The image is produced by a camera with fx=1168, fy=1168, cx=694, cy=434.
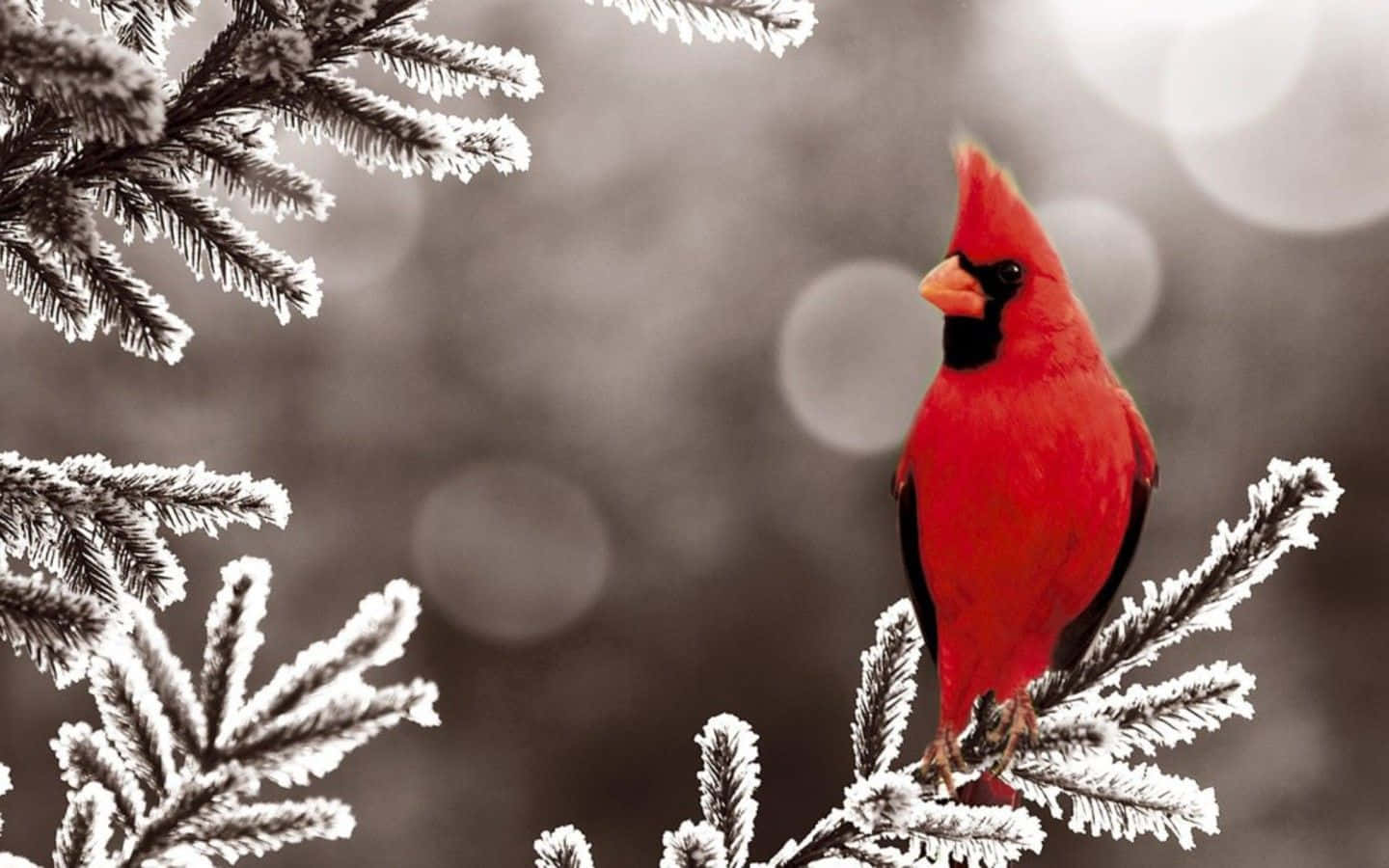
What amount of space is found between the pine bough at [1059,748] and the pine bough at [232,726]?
0.32 m

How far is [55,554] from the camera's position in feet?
3.32

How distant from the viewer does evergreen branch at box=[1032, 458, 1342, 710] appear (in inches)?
46.1

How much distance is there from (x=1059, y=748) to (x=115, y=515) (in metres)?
0.96

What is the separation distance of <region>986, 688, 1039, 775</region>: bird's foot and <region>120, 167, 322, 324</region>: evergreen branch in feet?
2.82

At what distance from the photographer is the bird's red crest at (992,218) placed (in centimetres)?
178

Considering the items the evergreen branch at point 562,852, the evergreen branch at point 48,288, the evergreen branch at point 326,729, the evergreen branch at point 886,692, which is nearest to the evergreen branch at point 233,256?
the evergreen branch at point 48,288

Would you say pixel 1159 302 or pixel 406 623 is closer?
pixel 406 623

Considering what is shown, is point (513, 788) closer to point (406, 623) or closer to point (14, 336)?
point (14, 336)

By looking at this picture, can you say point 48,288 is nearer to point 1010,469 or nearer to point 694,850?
point 694,850

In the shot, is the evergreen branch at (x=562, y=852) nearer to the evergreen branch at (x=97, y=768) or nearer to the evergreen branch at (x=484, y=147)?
the evergreen branch at (x=97, y=768)

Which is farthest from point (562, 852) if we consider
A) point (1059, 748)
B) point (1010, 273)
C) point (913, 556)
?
point (1010, 273)

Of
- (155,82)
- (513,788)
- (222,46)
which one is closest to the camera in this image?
(155,82)

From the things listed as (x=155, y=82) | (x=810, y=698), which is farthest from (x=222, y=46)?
(x=810, y=698)

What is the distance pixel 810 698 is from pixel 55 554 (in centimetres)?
1001
